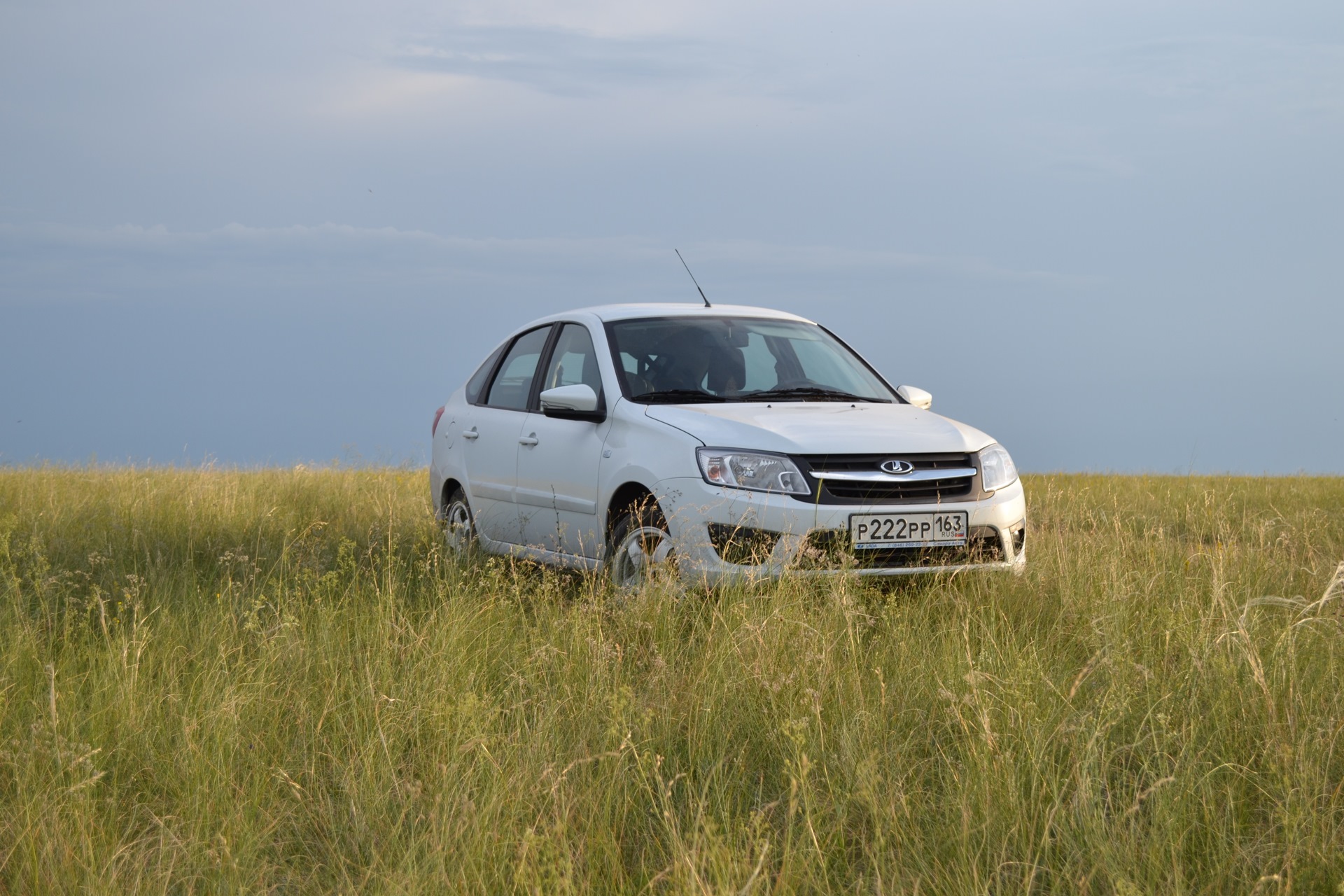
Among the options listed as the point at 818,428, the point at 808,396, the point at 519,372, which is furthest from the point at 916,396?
the point at 519,372

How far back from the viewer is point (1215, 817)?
127 inches

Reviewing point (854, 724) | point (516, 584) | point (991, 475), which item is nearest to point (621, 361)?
point (516, 584)

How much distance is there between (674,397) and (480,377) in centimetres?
247

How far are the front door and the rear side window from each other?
2.90ft

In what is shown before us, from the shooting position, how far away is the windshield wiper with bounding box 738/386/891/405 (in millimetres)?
6473

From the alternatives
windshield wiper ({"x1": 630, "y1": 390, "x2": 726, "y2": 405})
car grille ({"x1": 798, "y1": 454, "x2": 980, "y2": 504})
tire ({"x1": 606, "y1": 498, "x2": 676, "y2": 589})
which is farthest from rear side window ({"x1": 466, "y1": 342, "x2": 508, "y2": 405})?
car grille ({"x1": 798, "y1": 454, "x2": 980, "y2": 504})

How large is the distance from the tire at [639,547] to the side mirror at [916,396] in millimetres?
2074

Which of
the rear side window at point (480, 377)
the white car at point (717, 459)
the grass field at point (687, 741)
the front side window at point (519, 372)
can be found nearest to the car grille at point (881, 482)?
the white car at point (717, 459)

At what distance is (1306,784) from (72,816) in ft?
12.2

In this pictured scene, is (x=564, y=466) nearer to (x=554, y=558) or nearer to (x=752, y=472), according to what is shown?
(x=554, y=558)

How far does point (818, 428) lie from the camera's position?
5.71 meters

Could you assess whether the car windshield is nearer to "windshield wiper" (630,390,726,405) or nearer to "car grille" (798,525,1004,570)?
"windshield wiper" (630,390,726,405)

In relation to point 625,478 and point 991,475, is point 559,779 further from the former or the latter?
point 991,475

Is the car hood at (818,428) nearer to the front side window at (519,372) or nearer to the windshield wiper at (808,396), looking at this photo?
the windshield wiper at (808,396)
